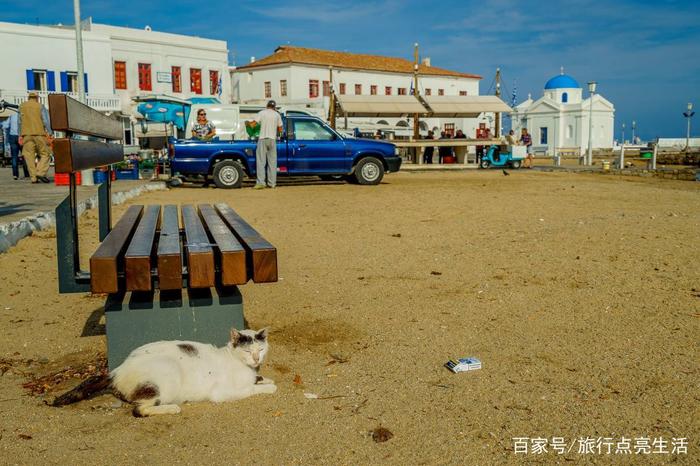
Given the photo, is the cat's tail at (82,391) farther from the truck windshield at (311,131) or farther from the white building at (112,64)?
the white building at (112,64)

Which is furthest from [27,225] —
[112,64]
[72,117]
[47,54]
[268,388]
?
[112,64]

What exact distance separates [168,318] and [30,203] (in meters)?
8.79

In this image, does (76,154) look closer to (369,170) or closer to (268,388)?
(268,388)

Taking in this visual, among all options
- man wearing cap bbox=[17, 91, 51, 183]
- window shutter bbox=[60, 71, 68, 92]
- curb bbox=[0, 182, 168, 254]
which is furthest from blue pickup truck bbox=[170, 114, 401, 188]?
window shutter bbox=[60, 71, 68, 92]

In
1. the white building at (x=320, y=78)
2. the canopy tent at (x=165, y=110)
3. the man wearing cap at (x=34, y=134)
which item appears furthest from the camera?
the white building at (x=320, y=78)

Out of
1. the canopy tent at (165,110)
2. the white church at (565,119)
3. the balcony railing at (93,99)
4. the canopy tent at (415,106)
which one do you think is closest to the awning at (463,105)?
the canopy tent at (415,106)

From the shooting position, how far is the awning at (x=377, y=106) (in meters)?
27.0

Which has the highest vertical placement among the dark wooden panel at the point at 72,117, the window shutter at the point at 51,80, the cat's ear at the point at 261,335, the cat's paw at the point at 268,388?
the window shutter at the point at 51,80

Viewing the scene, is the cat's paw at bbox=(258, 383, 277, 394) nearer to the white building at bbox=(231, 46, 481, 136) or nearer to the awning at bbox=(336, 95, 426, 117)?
the awning at bbox=(336, 95, 426, 117)

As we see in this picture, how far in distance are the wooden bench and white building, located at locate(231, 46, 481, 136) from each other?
57.1 meters

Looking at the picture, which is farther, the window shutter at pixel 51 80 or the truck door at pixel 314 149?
the window shutter at pixel 51 80

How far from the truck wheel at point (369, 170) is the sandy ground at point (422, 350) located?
343 inches

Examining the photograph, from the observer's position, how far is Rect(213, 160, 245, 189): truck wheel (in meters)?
16.5

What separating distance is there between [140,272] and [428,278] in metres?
3.33
